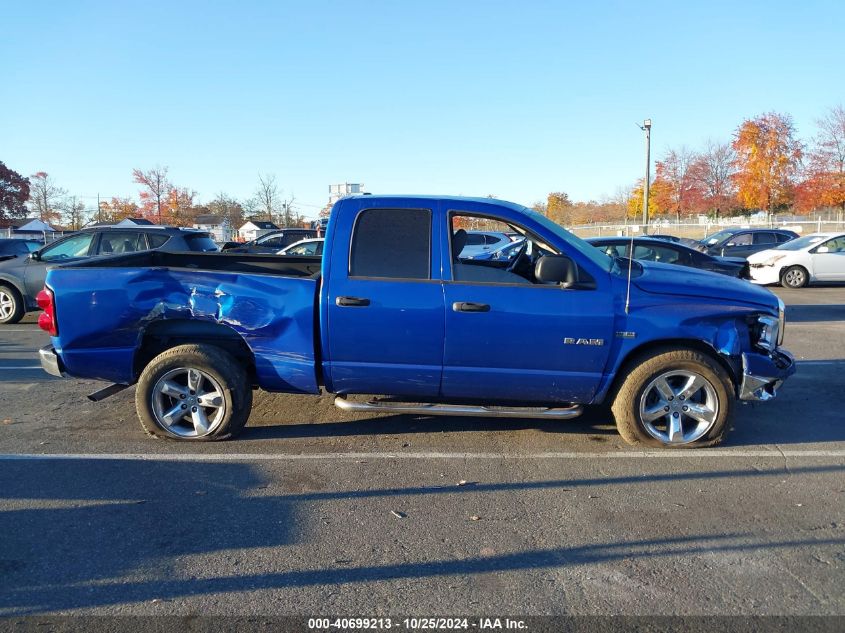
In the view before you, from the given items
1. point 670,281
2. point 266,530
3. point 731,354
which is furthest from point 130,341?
point 731,354

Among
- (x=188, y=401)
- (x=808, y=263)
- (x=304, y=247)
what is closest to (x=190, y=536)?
(x=188, y=401)

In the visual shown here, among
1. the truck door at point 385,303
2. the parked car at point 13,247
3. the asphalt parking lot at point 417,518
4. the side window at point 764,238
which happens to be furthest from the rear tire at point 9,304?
the side window at point 764,238

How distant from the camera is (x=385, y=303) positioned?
15.3 ft

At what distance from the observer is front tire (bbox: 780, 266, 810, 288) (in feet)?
52.2

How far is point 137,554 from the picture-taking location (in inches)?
132

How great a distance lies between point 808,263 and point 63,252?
17121 mm

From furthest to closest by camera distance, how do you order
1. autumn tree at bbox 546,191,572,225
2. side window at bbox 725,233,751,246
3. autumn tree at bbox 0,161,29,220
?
autumn tree at bbox 546,191,572,225
autumn tree at bbox 0,161,29,220
side window at bbox 725,233,751,246

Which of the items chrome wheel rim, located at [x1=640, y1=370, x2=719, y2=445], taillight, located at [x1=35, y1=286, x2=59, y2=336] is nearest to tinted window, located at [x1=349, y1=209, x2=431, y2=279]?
chrome wheel rim, located at [x1=640, y1=370, x2=719, y2=445]

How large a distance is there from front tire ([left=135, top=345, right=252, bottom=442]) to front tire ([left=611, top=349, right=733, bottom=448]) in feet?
9.92

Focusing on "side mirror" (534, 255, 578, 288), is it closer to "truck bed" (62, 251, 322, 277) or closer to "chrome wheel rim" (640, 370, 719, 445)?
"chrome wheel rim" (640, 370, 719, 445)

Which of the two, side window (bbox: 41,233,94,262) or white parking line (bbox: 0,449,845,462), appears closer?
white parking line (bbox: 0,449,845,462)

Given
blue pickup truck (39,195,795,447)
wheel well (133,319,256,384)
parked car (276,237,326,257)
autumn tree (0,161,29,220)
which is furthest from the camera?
autumn tree (0,161,29,220)

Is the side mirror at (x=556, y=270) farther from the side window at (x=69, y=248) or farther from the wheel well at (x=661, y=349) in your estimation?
the side window at (x=69, y=248)

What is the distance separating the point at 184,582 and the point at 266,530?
0.60m
